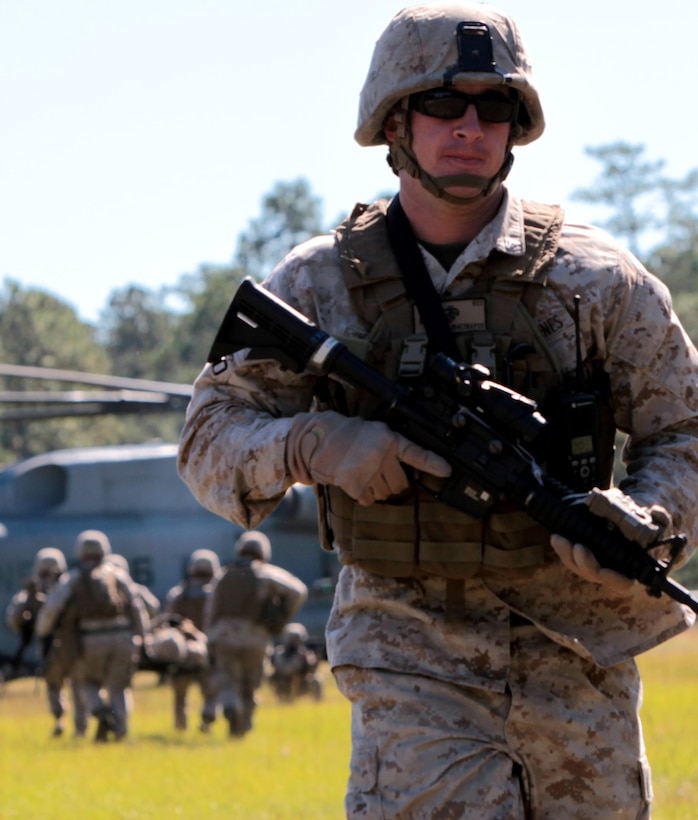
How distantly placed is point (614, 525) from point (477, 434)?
0.37 meters

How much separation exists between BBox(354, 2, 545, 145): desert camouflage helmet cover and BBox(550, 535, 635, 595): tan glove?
109cm

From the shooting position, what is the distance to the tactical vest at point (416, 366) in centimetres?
378

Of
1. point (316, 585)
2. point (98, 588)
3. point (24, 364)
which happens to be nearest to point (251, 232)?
point (24, 364)

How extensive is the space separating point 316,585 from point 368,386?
17098 millimetres

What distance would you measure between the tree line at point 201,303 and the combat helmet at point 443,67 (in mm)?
55235

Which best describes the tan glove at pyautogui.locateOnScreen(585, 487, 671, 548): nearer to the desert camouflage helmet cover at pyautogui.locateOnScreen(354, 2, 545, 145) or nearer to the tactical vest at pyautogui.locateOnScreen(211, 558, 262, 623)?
the desert camouflage helmet cover at pyautogui.locateOnScreen(354, 2, 545, 145)

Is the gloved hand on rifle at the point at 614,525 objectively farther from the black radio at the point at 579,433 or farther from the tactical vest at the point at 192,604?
the tactical vest at the point at 192,604

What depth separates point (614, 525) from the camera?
3582 millimetres

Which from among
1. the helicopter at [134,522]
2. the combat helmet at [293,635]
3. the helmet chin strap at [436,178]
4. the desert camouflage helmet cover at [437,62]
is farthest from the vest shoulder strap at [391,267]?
the helicopter at [134,522]

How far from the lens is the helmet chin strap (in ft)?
12.9

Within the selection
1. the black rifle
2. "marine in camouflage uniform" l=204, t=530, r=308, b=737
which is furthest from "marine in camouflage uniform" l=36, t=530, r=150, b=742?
the black rifle

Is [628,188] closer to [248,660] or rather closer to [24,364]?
[24,364]

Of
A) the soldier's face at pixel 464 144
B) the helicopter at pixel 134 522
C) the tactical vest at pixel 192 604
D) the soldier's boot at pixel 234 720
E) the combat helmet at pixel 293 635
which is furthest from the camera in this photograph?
the helicopter at pixel 134 522

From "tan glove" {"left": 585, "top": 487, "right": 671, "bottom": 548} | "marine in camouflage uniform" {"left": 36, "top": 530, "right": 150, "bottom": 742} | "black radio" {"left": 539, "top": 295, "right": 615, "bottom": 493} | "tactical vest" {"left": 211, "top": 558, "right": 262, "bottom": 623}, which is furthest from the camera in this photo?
"marine in camouflage uniform" {"left": 36, "top": 530, "right": 150, "bottom": 742}
